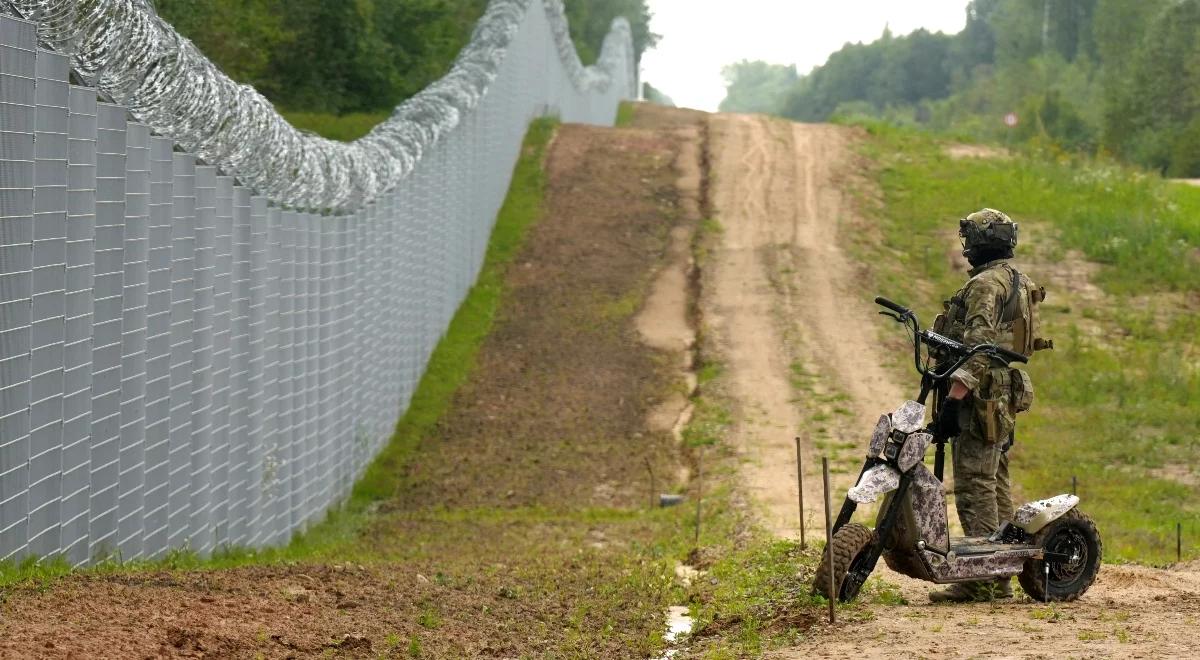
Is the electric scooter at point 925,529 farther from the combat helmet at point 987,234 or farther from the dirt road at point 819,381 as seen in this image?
the combat helmet at point 987,234

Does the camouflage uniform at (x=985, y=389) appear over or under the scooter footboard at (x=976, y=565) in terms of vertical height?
over

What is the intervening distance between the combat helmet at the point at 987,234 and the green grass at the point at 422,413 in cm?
474

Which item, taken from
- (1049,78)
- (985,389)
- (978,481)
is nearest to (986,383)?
(985,389)

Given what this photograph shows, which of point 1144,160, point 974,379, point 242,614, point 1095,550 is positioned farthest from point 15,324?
point 1144,160

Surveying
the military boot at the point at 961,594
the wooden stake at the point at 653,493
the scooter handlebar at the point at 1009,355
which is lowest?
the wooden stake at the point at 653,493

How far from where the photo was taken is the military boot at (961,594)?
9.00 metres

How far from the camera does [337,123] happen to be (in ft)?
107

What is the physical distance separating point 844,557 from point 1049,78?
223 feet

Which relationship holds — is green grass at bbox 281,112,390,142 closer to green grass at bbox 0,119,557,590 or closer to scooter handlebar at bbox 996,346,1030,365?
green grass at bbox 0,119,557,590

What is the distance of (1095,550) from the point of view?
911 centimetres

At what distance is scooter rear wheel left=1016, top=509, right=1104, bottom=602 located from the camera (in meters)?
8.88

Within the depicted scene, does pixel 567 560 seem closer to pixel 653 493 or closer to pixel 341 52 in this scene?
pixel 653 493

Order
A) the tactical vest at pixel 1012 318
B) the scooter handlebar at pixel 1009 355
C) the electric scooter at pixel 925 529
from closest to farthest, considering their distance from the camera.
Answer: the electric scooter at pixel 925 529
the scooter handlebar at pixel 1009 355
the tactical vest at pixel 1012 318

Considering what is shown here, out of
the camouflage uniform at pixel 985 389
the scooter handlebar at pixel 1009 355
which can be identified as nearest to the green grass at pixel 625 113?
the camouflage uniform at pixel 985 389
